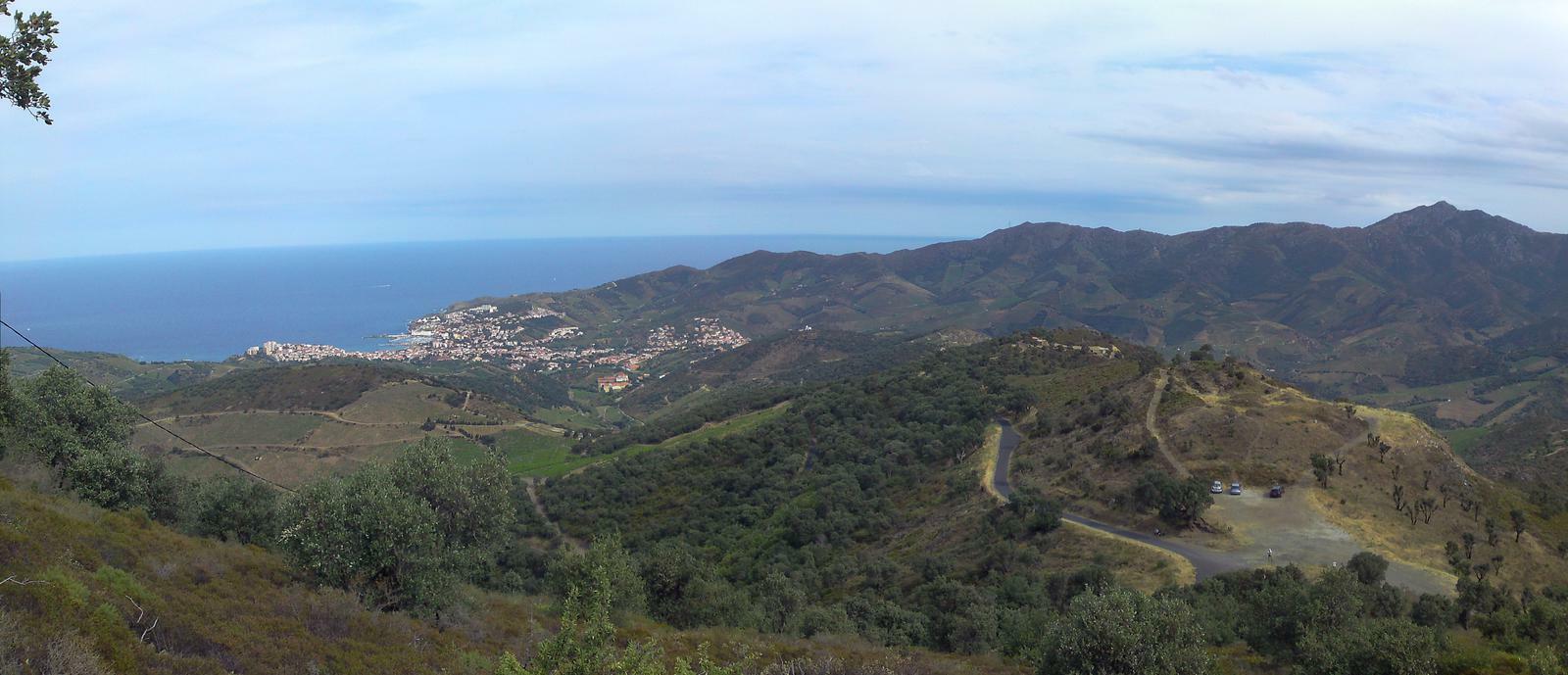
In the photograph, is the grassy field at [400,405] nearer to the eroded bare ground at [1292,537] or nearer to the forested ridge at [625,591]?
the forested ridge at [625,591]

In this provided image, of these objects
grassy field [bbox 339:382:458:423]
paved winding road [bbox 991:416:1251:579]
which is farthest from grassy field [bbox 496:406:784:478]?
paved winding road [bbox 991:416:1251:579]

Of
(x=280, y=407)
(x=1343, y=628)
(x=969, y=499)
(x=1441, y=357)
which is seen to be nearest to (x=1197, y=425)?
(x=969, y=499)

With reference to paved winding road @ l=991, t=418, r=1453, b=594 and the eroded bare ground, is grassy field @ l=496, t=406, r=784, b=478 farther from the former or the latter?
the eroded bare ground

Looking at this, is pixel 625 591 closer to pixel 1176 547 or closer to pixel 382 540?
pixel 382 540

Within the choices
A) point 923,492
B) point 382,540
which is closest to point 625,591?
point 382,540

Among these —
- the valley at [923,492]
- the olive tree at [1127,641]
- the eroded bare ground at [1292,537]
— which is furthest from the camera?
the eroded bare ground at [1292,537]

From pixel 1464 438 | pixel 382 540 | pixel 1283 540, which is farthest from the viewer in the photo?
pixel 1464 438

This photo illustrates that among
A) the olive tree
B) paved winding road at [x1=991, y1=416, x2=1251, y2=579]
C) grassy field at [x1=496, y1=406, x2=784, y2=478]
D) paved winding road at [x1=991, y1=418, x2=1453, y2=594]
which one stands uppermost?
the olive tree

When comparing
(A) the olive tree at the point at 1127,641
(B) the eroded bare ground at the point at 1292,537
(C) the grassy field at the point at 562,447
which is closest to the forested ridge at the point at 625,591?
(A) the olive tree at the point at 1127,641

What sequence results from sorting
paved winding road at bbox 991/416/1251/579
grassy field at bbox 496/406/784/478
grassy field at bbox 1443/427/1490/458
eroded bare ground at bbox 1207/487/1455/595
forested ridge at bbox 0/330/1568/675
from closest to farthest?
1. forested ridge at bbox 0/330/1568/675
2. eroded bare ground at bbox 1207/487/1455/595
3. paved winding road at bbox 991/416/1251/579
4. grassy field at bbox 496/406/784/478
5. grassy field at bbox 1443/427/1490/458

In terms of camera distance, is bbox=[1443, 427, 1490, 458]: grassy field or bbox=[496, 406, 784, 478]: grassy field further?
bbox=[1443, 427, 1490, 458]: grassy field

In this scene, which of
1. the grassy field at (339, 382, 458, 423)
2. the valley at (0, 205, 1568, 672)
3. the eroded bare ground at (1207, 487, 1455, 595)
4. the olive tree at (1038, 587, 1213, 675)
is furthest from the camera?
the grassy field at (339, 382, 458, 423)
